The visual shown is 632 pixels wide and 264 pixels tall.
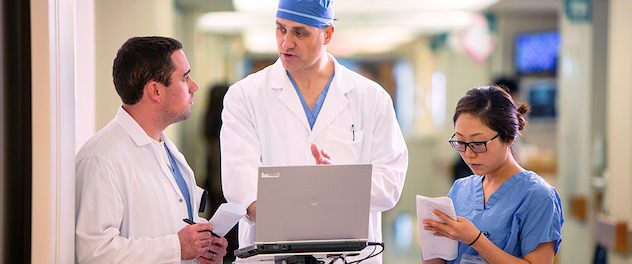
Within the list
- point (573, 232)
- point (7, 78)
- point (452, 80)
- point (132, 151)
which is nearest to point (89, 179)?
point (132, 151)

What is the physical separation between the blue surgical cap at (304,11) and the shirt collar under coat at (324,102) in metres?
0.25

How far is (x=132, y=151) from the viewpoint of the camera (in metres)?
1.51

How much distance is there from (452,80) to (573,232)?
1.56 meters

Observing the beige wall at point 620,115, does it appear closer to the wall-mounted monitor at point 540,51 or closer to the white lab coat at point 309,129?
the wall-mounted monitor at point 540,51

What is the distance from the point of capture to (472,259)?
1.58 metres

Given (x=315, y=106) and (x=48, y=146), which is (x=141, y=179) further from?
(x=315, y=106)

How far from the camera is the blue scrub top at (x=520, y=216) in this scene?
1.48 m

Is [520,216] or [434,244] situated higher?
[520,216]

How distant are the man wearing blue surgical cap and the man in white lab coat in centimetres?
35

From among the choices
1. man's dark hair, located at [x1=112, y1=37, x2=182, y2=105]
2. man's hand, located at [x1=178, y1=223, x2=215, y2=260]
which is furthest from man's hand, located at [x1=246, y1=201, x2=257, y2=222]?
man's dark hair, located at [x1=112, y1=37, x2=182, y2=105]

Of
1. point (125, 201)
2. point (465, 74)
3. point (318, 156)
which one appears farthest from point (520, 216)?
point (465, 74)

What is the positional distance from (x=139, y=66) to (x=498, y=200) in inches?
45.8

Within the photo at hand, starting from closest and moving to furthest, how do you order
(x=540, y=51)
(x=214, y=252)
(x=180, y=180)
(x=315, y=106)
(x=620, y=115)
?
(x=214, y=252)
(x=180, y=180)
(x=315, y=106)
(x=620, y=115)
(x=540, y=51)

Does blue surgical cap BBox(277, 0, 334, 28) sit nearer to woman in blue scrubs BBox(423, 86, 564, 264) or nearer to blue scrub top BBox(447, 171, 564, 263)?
woman in blue scrubs BBox(423, 86, 564, 264)
